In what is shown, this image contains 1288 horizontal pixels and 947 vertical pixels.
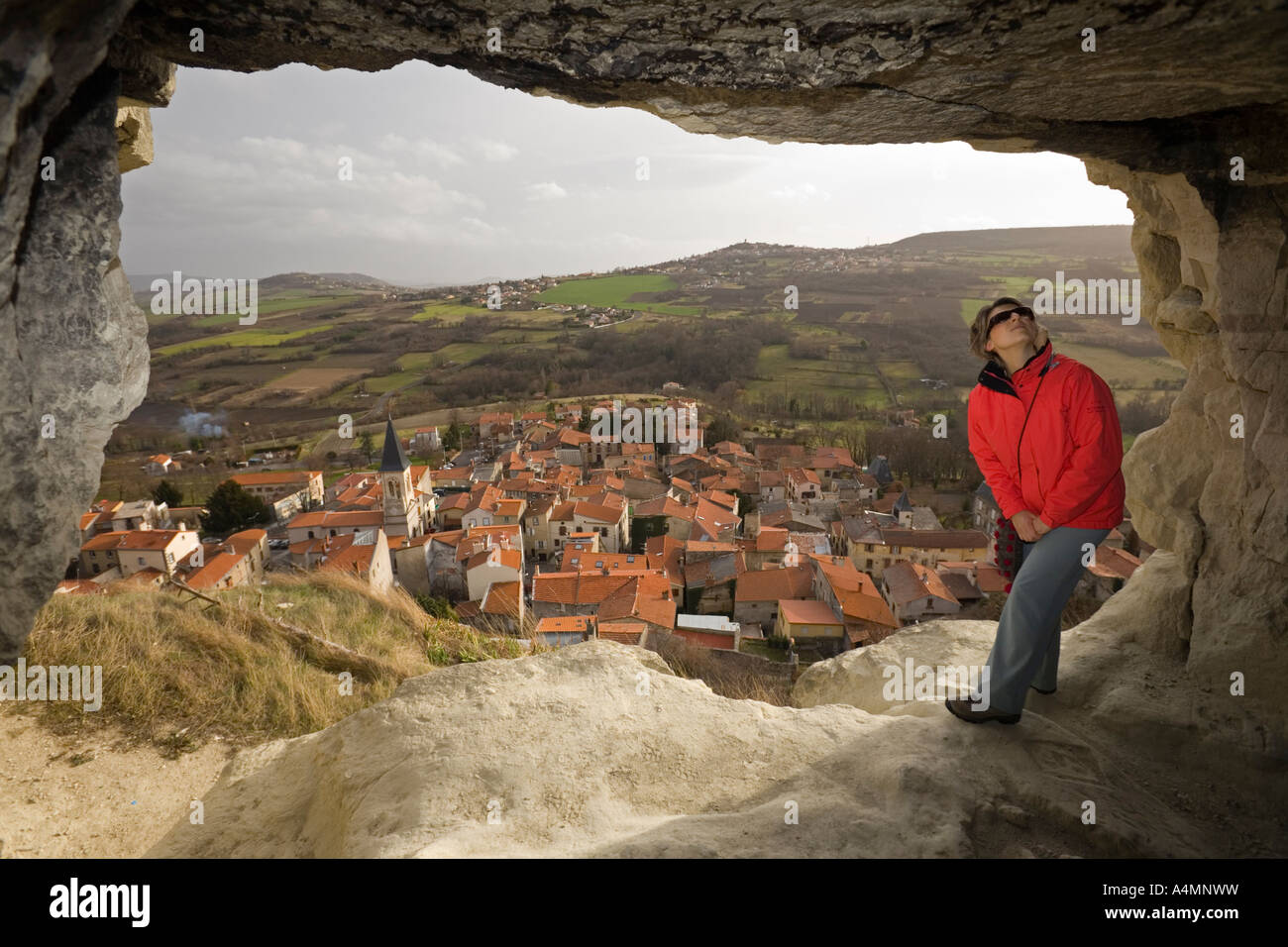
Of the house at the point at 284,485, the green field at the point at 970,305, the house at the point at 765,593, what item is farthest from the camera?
the green field at the point at 970,305

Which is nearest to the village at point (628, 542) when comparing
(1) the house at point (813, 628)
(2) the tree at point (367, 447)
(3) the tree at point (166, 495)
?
(1) the house at point (813, 628)

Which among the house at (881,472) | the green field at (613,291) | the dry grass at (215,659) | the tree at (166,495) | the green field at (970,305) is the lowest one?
the tree at (166,495)

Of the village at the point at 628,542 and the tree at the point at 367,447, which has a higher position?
the tree at the point at 367,447

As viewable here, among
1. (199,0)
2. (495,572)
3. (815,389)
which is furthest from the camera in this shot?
(815,389)

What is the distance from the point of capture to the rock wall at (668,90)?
237cm

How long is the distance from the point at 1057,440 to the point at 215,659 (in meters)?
6.30

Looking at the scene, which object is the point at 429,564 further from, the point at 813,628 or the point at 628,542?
the point at 813,628

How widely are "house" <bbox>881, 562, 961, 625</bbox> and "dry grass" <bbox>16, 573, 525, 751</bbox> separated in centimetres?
2206

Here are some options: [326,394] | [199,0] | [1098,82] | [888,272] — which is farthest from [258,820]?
[888,272]

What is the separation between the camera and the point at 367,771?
3.60m

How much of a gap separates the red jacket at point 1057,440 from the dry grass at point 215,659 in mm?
4635

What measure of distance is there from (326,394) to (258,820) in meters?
68.9

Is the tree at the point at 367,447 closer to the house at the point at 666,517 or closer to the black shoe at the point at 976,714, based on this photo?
the house at the point at 666,517

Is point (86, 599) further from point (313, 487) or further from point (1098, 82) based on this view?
point (313, 487)
